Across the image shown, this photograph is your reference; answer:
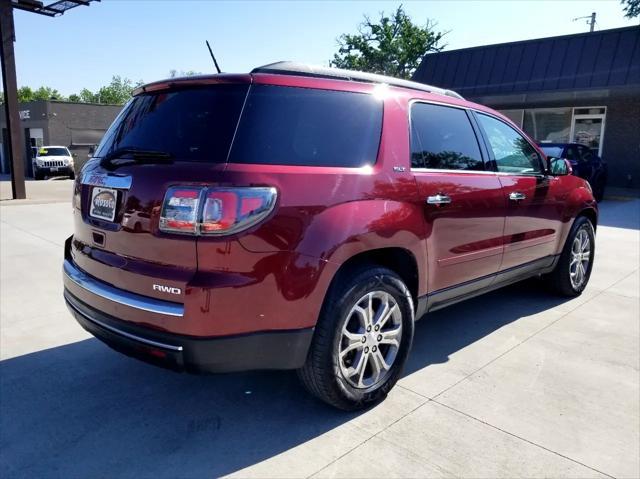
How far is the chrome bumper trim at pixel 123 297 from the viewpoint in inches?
92.9

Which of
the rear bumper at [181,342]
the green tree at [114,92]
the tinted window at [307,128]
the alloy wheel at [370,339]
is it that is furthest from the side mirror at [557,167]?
the green tree at [114,92]


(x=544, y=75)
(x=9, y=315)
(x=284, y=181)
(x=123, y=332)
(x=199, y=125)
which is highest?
(x=544, y=75)

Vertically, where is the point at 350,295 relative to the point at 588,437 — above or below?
above

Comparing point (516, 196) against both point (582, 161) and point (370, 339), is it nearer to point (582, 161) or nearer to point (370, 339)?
point (370, 339)

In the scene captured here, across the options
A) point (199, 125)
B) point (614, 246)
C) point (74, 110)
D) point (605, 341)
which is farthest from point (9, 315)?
point (74, 110)

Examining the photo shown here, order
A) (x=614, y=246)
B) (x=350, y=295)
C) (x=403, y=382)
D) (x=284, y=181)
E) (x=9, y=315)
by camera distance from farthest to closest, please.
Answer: (x=614, y=246) → (x=9, y=315) → (x=403, y=382) → (x=350, y=295) → (x=284, y=181)

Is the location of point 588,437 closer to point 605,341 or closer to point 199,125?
point 605,341

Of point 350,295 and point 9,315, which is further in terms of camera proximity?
point 9,315

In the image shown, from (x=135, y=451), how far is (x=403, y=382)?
1.66 meters

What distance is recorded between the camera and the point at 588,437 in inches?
108

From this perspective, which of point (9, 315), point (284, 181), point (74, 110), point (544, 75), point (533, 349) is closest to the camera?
point (284, 181)

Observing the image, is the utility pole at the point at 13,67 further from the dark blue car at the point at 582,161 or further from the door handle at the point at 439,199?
the door handle at the point at 439,199

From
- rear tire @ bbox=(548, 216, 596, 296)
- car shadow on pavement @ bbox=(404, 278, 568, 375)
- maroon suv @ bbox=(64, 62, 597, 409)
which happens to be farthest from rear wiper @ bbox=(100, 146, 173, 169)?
rear tire @ bbox=(548, 216, 596, 296)

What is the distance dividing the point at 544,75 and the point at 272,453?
56.2 ft
